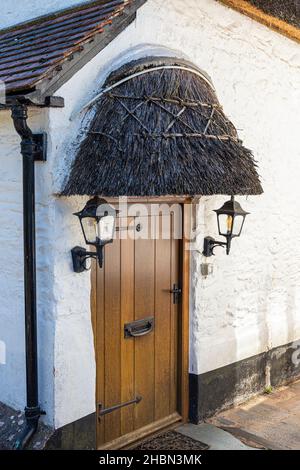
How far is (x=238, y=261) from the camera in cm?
548

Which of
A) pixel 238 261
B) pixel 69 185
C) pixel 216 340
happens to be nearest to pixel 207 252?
pixel 238 261

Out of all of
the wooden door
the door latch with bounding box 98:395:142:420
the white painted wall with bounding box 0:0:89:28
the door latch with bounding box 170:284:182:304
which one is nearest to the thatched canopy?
the wooden door

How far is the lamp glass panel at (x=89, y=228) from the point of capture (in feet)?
13.4

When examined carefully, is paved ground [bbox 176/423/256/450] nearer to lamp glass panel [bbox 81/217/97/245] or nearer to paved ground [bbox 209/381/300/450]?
paved ground [bbox 209/381/300/450]

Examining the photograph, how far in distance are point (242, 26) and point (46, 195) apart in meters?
2.77

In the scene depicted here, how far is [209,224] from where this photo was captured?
202 inches

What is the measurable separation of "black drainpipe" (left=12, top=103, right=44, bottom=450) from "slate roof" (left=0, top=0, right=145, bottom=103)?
396mm

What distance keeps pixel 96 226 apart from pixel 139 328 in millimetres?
1268

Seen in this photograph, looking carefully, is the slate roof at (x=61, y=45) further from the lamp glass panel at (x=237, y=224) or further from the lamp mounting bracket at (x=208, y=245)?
the lamp mounting bracket at (x=208, y=245)

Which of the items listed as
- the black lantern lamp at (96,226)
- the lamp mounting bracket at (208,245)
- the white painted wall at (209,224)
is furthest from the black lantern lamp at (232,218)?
the black lantern lamp at (96,226)

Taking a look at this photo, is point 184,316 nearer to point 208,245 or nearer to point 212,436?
point 208,245

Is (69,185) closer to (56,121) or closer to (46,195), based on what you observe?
(46,195)

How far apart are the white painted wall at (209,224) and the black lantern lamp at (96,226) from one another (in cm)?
8

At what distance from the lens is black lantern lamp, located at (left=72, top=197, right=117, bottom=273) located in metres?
3.86
